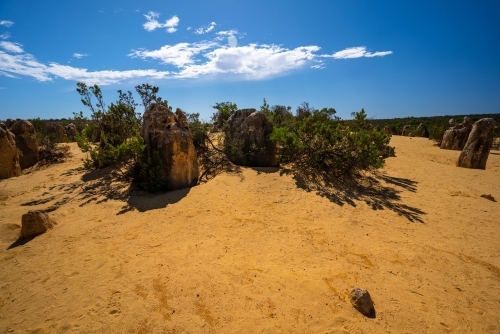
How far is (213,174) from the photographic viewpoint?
7410 millimetres

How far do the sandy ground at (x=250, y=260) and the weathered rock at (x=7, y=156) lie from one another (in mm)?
2357

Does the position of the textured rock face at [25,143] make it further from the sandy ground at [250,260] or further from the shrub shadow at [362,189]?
the shrub shadow at [362,189]

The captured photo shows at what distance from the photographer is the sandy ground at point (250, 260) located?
2.71 m

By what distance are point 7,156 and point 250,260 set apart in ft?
31.7

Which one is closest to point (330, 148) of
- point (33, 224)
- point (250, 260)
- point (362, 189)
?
point (362, 189)

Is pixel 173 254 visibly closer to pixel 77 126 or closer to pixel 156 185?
pixel 156 185

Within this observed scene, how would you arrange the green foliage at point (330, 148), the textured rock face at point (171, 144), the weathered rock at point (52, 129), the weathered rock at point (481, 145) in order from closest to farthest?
the textured rock face at point (171, 144)
the green foliage at point (330, 148)
the weathered rock at point (481, 145)
the weathered rock at point (52, 129)

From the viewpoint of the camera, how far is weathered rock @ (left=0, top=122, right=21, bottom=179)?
8.21m

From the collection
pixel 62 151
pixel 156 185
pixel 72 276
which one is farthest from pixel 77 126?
pixel 72 276

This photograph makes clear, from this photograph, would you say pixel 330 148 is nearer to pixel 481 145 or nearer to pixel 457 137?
pixel 481 145

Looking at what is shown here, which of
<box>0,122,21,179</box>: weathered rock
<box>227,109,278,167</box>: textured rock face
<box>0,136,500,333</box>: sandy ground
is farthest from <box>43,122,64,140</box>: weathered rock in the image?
<box>227,109,278,167</box>: textured rock face

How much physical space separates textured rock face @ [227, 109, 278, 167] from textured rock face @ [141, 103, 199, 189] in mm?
1983

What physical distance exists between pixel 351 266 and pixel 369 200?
2.95 meters

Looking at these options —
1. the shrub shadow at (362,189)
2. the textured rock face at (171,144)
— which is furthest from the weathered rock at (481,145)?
the textured rock face at (171,144)
